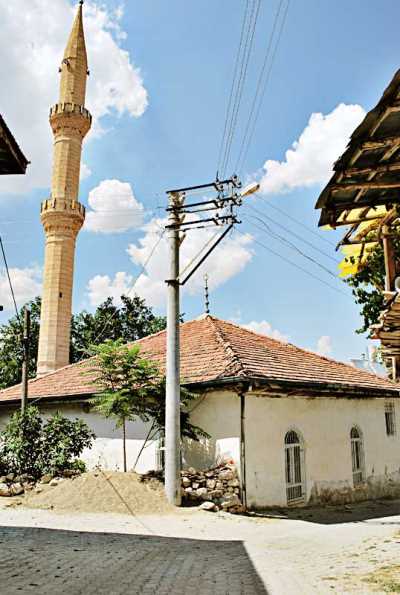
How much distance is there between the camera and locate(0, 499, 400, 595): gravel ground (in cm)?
577

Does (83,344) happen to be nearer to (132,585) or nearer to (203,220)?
(203,220)

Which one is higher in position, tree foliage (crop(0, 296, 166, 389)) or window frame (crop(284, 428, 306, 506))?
tree foliage (crop(0, 296, 166, 389))

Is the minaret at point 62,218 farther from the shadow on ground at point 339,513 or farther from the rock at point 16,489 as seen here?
the shadow on ground at point 339,513

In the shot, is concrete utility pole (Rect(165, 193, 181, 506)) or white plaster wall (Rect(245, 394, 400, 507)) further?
white plaster wall (Rect(245, 394, 400, 507))

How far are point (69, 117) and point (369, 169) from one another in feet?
85.1

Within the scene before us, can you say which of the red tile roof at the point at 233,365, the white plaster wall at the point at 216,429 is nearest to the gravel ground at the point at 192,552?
the white plaster wall at the point at 216,429

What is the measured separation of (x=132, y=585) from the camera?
577cm

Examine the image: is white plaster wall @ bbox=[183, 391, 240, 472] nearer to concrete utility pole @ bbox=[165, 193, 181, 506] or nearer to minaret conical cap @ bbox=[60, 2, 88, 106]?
concrete utility pole @ bbox=[165, 193, 181, 506]

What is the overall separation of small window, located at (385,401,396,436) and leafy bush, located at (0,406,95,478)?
951cm

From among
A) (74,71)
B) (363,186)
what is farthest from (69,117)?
(363,186)

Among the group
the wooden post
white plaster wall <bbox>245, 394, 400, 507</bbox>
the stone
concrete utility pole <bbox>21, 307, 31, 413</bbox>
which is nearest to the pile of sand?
the stone

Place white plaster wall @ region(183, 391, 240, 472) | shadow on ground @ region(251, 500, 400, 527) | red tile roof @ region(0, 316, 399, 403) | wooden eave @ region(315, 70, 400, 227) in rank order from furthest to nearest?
red tile roof @ region(0, 316, 399, 403)
white plaster wall @ region(183, 391, 240, 472)
shadow on ground @ region(251, 500, 400, 527)
wooden eave @ region(315, 70, 400, 227)

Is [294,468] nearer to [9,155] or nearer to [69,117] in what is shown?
[9,155]

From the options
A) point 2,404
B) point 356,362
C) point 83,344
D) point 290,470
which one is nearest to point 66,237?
point 2,404
